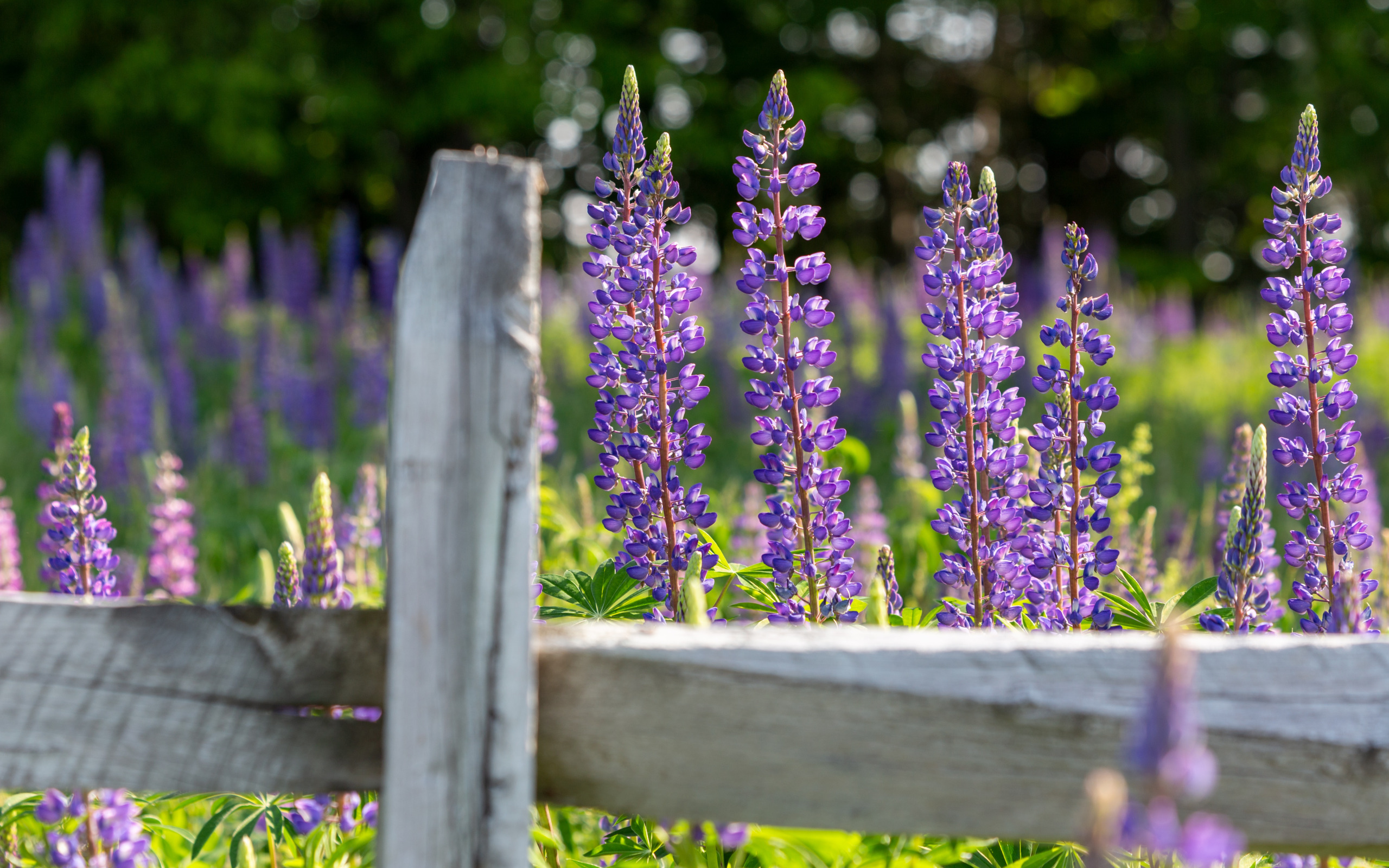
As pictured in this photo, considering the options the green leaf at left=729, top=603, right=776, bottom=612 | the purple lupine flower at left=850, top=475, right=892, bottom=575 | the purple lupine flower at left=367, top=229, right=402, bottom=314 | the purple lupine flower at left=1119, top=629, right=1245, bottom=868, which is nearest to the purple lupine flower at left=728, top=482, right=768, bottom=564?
the purple lupine flower at left=850, top=475, right=892, bottom=575

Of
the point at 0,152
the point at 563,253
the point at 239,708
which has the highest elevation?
the point at 0,152

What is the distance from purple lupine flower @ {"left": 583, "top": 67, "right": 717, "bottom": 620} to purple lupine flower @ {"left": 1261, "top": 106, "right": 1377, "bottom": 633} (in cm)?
94

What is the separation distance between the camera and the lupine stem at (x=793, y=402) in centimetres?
172

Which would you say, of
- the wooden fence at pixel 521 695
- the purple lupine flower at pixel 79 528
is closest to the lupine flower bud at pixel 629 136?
the wooden fence at pixel 521 695

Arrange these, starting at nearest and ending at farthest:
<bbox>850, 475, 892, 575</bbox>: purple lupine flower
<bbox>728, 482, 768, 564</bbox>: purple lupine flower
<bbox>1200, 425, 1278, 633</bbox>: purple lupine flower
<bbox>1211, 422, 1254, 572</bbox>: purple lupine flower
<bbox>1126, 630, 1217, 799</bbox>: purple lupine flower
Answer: <bbox>1126, 630, 1217, 799</bbox>: purple lupine flower → <bbox>1200, 425, 1278, 633</bbox>: purple lupine flower → <bbox>1211, 422, 1254, 572</bbox>: purple lupine flower → <bbox>850, 475, 892, 575</bbox>: purple lupine flower → <bbox>728, 482, 768, 564</bbox>: purple lupine flower

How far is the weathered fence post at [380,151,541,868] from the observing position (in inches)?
47.5

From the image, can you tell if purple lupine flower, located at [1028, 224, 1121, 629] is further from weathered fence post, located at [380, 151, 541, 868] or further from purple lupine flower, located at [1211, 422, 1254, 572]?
weathered fence post, located at [380, 151, 541, 868]

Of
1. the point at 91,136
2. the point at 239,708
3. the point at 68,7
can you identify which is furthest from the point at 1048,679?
the point at 91,136

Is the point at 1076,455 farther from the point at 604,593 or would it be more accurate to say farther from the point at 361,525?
the point at 361,525

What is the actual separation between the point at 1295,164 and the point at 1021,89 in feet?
61.1

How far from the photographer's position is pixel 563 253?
15242mm

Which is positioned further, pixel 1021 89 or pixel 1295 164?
pixel 1021 89

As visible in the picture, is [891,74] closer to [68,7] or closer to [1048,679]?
[68,7]

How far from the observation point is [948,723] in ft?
4.06
